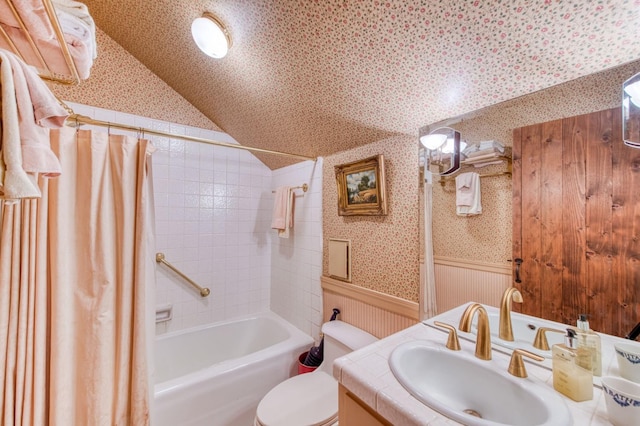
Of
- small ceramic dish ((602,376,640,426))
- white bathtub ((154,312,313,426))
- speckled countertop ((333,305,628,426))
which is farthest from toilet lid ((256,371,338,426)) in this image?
small ceramic dish ((602,376,640,426))

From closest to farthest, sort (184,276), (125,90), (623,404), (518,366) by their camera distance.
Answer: (623,404) < (518,366) < (125,90) < (184,276)

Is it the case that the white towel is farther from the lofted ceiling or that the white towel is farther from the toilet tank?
the toilet tank

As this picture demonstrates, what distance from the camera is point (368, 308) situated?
160 cm

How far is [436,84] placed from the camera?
3.41 feet

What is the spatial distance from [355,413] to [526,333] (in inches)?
26.1

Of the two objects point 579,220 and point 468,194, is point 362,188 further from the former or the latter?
point 579,220

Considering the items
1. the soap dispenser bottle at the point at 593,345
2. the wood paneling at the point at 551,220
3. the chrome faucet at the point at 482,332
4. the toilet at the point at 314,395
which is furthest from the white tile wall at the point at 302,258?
the soap dispenser bottle at the point at 593,345

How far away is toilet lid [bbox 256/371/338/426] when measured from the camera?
3.82ft

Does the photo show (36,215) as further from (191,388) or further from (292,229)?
(292,229)

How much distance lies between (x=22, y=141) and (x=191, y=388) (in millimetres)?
1431

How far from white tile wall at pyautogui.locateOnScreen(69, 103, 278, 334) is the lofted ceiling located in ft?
1.80

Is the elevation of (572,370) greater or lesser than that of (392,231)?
lesser

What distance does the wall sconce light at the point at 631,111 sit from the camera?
71 cm

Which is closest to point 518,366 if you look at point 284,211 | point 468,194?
point 468,194
